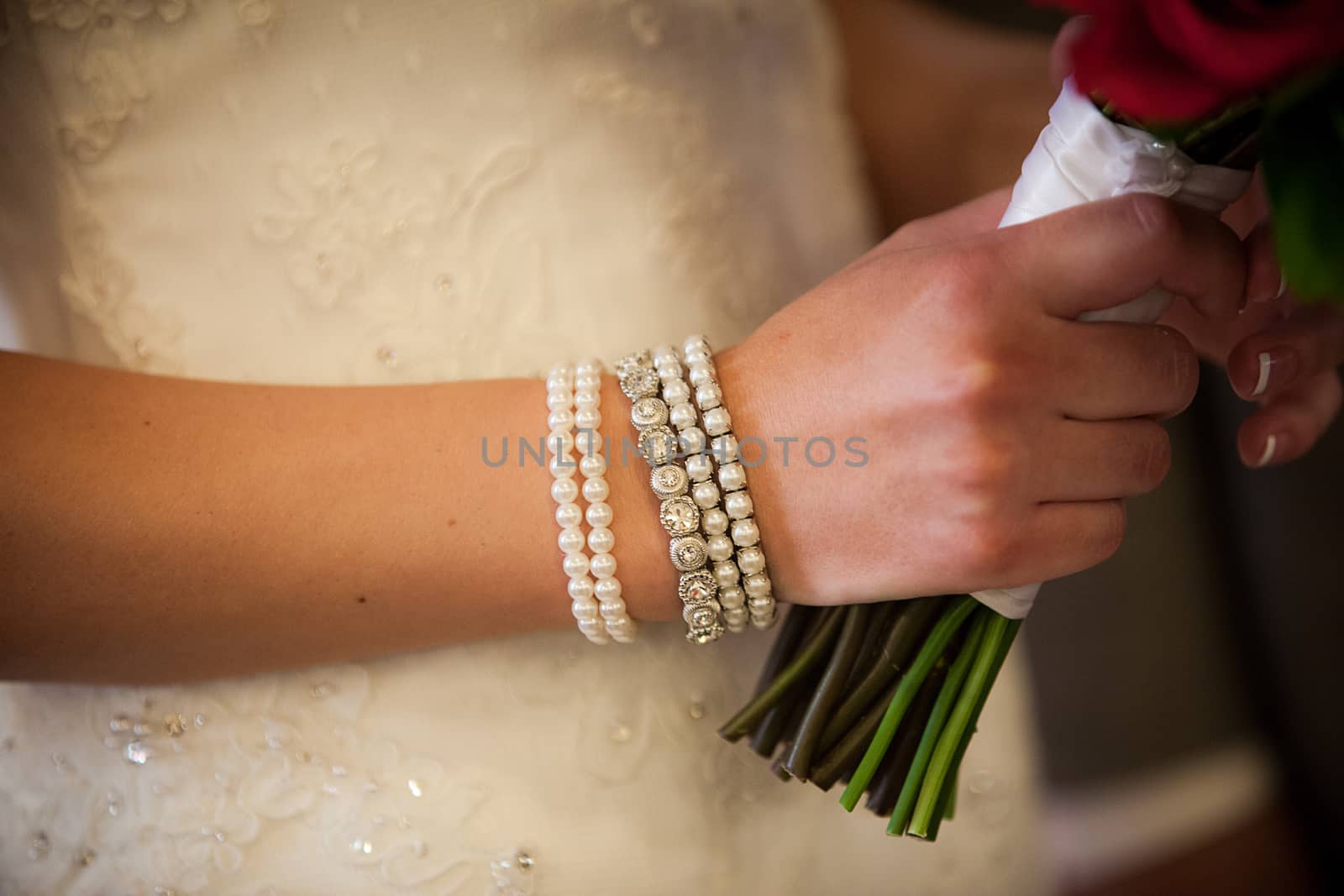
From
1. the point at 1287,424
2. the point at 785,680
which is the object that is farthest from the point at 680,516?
the point at 1287,424

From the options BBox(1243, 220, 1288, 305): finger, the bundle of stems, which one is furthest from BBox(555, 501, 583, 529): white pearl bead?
BBox(1243, 220, 1288, 305): finger

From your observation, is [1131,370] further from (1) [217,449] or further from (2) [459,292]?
(1) [217,449]

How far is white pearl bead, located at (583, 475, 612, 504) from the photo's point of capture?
1.83 feet

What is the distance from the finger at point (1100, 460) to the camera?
0.53 metres

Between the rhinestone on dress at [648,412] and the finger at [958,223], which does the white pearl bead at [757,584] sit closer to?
the rhinestone on dress at [648,412]

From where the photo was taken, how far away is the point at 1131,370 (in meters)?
0.54

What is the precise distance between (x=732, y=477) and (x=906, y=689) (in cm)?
21

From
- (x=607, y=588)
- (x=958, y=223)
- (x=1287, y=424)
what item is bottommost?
(x=607, y=588)

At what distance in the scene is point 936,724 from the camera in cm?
60

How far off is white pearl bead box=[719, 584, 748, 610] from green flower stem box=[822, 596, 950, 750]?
117 millimetres

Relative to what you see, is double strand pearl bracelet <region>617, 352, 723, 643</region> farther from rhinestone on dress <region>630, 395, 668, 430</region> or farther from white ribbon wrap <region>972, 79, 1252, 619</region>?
white ribbon wrap <region>972, 79, 1252, 619</region>

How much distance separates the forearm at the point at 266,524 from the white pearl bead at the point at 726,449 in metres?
A: 0.06

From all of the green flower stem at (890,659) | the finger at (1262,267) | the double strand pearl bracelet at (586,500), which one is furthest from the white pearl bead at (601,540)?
the finger at (1262,267)

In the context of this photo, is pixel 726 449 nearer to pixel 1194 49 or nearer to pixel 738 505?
pixel 738 505
